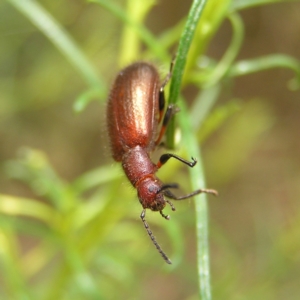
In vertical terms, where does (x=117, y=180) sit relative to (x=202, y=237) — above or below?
above

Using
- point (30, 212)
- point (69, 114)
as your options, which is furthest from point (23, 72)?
point (30, 212)

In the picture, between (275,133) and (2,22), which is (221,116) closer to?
(2,22)

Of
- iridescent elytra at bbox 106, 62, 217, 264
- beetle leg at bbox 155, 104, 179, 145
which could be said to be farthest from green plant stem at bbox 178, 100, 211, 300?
iridescent elytra at bbox 106, 62, 217, 264

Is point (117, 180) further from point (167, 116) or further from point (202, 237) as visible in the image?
point (202, 237)

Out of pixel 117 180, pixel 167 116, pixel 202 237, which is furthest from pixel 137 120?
pixel 202 237

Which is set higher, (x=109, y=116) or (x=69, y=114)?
(x=69, y=114)

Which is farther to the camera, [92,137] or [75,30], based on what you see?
[92,137]

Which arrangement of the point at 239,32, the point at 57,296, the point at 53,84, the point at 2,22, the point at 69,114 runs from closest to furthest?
the point at 239,32 → the point at 57,296 → the point at 2,22 → the point at 53,84 → the point at 69,114
